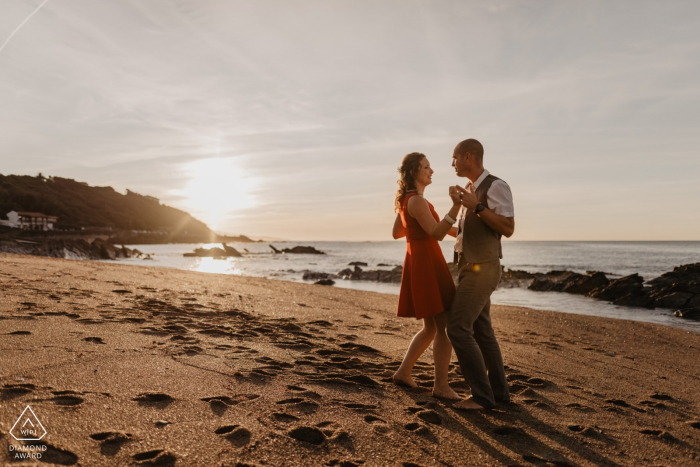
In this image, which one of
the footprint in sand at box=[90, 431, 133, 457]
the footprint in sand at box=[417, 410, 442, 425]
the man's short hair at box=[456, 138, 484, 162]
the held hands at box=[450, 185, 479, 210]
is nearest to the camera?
the footprint in sand at box=[90, 431, 133, 457]

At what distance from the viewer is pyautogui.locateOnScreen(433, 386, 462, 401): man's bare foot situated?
13.1 feet

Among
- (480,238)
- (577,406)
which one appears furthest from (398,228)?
(577,406)

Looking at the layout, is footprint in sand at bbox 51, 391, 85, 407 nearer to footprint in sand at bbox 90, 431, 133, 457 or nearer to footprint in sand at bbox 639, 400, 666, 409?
footprint in sand at bbox 90, 431, 133, 457

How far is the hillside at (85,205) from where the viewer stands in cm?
8431

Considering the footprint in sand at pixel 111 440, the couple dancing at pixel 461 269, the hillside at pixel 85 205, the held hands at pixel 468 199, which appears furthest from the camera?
the hillside at pixel 85 205

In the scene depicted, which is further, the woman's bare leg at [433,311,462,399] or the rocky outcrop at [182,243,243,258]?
the rocky outcrop at [182,243,243,258]

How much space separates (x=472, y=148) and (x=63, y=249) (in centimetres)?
3918

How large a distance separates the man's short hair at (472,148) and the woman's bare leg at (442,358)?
149 centimetres

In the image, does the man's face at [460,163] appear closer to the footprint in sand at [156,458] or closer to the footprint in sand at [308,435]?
the footprint in sand at [308,435]

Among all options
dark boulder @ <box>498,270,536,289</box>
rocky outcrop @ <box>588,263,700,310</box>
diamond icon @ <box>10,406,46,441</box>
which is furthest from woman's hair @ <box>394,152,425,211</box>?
dark boulder @ <box>498,270,536,289</box>

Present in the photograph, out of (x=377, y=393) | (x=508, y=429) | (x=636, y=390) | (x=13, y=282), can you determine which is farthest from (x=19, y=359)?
(x=636, y=390)

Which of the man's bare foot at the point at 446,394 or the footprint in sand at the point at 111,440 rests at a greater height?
the footprint in sand at the point at 111,440

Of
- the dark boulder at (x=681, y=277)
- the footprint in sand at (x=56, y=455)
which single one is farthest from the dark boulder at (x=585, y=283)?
the footprint in sand at (x=56, y=455)

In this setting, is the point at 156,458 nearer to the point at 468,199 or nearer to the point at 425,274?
the point at 425,274
